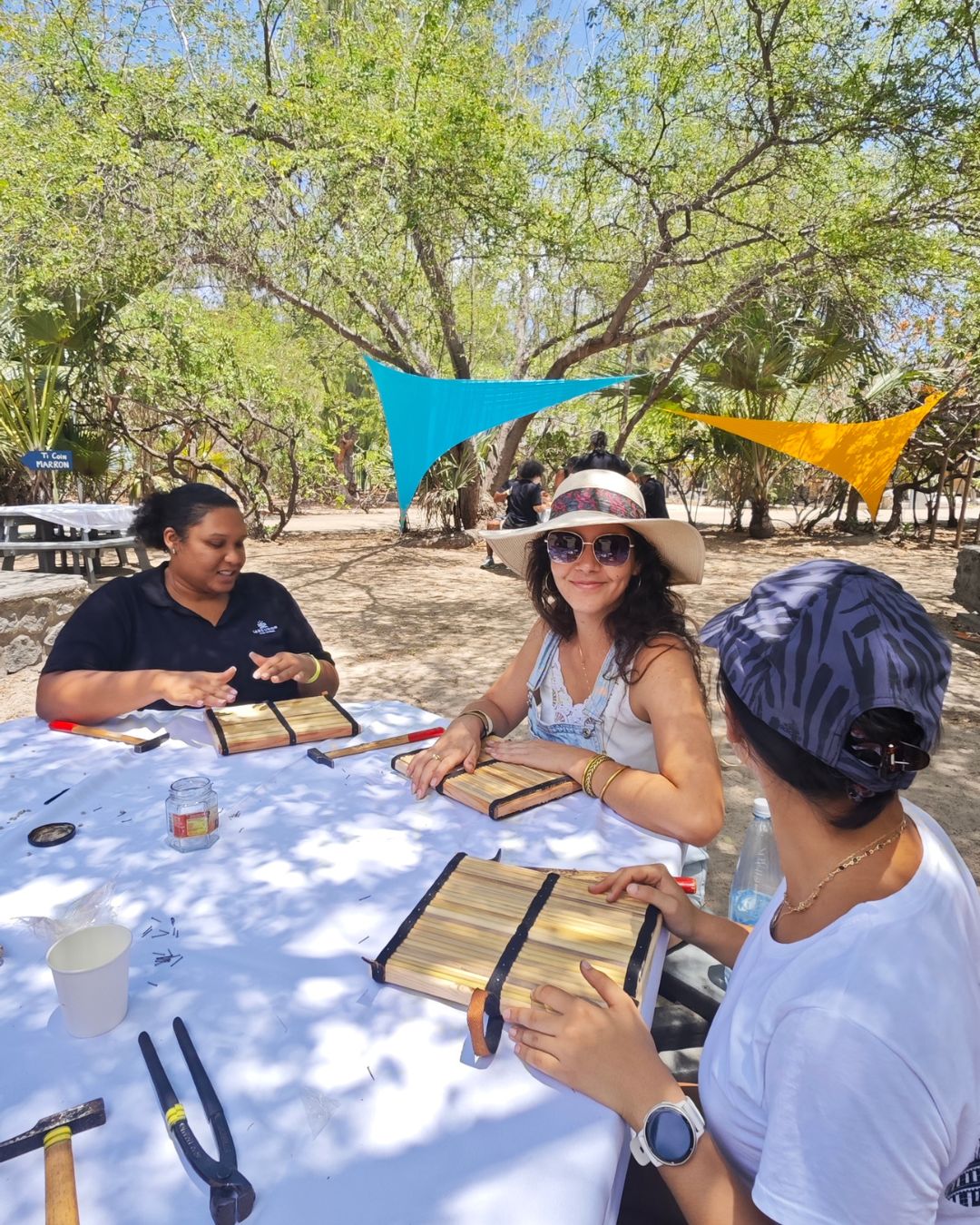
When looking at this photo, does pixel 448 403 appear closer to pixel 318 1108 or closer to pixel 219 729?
pixel 219 729

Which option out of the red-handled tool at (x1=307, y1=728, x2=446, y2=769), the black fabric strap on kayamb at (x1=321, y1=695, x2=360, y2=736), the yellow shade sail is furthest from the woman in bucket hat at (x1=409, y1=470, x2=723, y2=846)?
the yellow shade sail

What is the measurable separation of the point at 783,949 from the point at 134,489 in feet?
44.2

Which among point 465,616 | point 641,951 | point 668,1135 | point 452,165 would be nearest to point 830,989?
point 668,1135

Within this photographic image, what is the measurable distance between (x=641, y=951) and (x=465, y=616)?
6.18 metres

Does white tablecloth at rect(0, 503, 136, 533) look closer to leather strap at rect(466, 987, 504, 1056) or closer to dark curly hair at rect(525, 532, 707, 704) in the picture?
dark curly hair at rect(525, 532, 707, 704)

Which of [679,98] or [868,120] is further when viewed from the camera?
[679,98]

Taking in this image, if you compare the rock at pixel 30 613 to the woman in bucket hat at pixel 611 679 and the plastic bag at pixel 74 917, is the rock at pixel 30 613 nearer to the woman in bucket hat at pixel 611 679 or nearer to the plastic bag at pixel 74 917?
the woman in bucket hat at pixel 611 679

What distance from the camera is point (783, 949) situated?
83cm

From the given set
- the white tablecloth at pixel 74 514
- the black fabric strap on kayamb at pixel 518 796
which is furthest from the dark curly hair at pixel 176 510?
the white tablecloth at pixel 74 514

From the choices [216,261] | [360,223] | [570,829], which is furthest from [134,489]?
[570,829]

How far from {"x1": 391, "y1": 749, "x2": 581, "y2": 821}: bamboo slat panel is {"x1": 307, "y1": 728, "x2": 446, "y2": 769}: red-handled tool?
0.47ft

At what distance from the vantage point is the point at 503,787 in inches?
64.7

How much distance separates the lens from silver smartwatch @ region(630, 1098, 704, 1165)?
2.62ft

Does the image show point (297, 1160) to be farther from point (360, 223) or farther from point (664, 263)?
point (664, 263)
